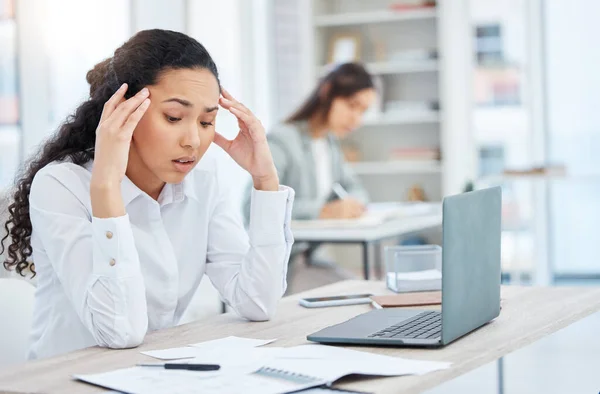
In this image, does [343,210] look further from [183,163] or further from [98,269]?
[98,269]

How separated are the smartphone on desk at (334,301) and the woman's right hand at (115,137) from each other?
0.50 metres

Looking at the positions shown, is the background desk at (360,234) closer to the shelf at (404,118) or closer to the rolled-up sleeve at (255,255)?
the rolled-up sleeve at (255,255)

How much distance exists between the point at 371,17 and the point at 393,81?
19.6 inches

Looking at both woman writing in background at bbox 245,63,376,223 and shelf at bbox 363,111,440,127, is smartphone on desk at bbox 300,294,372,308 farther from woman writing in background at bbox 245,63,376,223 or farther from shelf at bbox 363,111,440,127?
shelf at bbox 363,111,440,127

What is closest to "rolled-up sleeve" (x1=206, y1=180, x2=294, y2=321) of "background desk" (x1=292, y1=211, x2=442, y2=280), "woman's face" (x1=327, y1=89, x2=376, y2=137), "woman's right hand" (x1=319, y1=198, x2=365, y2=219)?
"background desk" (x1=292, y1=211, x2=442, y2=280)

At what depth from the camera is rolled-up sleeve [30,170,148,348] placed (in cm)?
157

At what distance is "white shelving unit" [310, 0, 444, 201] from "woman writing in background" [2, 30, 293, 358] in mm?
4785

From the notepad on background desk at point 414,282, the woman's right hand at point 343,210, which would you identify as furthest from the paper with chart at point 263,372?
the woman's right hand at point 343,210

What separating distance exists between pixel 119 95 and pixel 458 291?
72cm

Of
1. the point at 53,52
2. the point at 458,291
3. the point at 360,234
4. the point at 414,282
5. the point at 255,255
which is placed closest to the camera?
the point at 458,291

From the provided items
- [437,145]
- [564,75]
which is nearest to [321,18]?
[437,145]

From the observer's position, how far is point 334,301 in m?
1.93

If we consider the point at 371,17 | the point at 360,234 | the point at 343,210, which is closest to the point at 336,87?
the point at 343,210

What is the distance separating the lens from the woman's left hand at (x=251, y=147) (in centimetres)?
191
